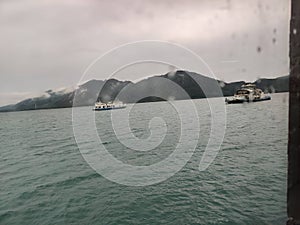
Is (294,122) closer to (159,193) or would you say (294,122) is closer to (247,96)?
(159,193)

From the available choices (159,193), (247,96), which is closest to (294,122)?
(159,193)

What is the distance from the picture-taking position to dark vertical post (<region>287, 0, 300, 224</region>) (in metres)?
1.65

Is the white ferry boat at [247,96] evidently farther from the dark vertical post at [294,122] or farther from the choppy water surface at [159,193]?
the dark vertical post at [294,122]

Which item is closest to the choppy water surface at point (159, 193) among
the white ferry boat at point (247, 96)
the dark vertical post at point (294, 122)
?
the dark vertical post at point (294, 122)

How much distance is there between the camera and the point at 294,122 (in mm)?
1708

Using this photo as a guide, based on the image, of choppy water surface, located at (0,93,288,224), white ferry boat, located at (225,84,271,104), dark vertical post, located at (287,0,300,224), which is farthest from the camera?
white ferry boat, located at (225,84,271,104)

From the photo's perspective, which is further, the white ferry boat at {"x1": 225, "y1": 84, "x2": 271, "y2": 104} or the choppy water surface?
the white ferry boat at {"x1": 225, "y1": 84, "x2": 271, "y2": 104}

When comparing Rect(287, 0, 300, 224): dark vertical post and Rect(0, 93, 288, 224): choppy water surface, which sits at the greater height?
Rect(287, 0, 300, 224): dark vertical post

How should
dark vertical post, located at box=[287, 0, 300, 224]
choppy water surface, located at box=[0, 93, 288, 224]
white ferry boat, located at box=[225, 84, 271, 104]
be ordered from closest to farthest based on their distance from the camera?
dark vertical post, located at box=[287, 0, 300, 224] < choppy water surface, located at box=[0, 93, 288, 224] < white ferry boat, located at box=[225, 84, 271, 104]

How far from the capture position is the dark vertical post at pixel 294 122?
1654mm

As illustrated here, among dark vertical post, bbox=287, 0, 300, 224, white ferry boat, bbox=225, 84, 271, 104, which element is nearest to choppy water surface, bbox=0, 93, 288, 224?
dark vertical post, bbox=287, 0, 300, 224

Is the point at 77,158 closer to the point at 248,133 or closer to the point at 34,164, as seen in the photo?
the point at 34,164

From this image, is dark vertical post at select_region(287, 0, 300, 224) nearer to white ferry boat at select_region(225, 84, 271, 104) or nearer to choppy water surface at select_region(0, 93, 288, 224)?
choppy water surface at select_region(0, 93, 288, 224)

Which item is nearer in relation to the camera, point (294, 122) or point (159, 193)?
point (294, 122)
